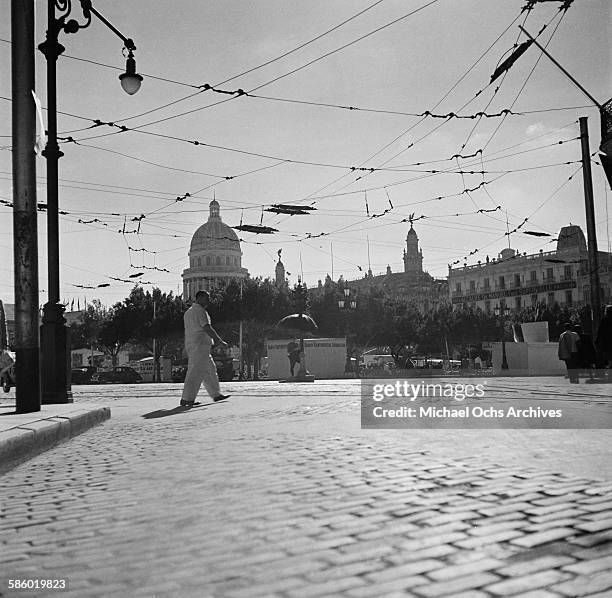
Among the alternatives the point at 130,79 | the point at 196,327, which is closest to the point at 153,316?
the point at 130,79

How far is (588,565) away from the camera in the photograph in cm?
269

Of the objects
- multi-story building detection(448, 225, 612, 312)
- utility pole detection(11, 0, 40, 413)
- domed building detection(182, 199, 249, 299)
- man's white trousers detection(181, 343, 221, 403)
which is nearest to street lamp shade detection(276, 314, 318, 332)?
man's white trousers detection(181, 343, 221, 403)

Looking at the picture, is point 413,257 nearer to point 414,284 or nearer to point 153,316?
point 414,284

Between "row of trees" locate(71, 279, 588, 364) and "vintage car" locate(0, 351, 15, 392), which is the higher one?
"row of trees" locate(71, 279, 588, 364)

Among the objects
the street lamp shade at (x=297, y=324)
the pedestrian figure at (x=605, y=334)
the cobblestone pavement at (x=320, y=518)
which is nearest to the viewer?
the cobblestone pavement at (x=320, y=518)

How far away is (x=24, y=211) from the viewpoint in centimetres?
795

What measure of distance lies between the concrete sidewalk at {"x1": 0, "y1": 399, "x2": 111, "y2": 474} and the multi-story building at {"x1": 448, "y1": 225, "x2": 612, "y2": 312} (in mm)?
71941

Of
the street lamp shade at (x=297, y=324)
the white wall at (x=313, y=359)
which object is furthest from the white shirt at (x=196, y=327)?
the white wall at (x=313, y=359)

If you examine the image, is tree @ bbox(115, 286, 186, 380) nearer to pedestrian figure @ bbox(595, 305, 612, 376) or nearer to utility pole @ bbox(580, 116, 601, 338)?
utility pole @ bbox(580, 116, 601, 338)

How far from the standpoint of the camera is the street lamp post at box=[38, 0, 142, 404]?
966 cm

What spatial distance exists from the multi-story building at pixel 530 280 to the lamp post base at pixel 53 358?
7084cm

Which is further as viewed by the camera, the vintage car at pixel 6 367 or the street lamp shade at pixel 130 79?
the vintage car at pixel 6 367

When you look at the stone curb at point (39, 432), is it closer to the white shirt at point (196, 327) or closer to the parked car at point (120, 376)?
the white shirt at point (196, 327)

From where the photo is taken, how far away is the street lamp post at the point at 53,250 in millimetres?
9656
